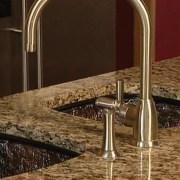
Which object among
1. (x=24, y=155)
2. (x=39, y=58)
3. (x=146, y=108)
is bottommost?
(x=24, y=155)

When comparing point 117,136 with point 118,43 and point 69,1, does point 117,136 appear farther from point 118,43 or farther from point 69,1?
point 118,43

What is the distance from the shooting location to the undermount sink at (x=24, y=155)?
181cm

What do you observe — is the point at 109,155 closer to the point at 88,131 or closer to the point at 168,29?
the point at 88,131

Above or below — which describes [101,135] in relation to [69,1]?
below

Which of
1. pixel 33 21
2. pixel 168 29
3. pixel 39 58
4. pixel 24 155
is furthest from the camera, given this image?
pixel 168 29

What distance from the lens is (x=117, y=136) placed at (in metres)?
1.74

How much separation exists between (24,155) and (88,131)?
0.20 m

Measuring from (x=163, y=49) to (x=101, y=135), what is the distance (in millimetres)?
2227

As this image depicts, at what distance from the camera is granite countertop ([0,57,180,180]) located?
5.05ft

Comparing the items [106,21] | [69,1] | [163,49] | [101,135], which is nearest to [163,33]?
[163,49]

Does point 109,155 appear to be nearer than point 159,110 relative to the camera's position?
Yes

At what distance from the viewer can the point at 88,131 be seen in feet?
5.84

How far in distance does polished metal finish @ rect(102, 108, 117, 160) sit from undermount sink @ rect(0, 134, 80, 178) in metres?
0.18

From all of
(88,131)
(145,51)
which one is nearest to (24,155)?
(88,131)
